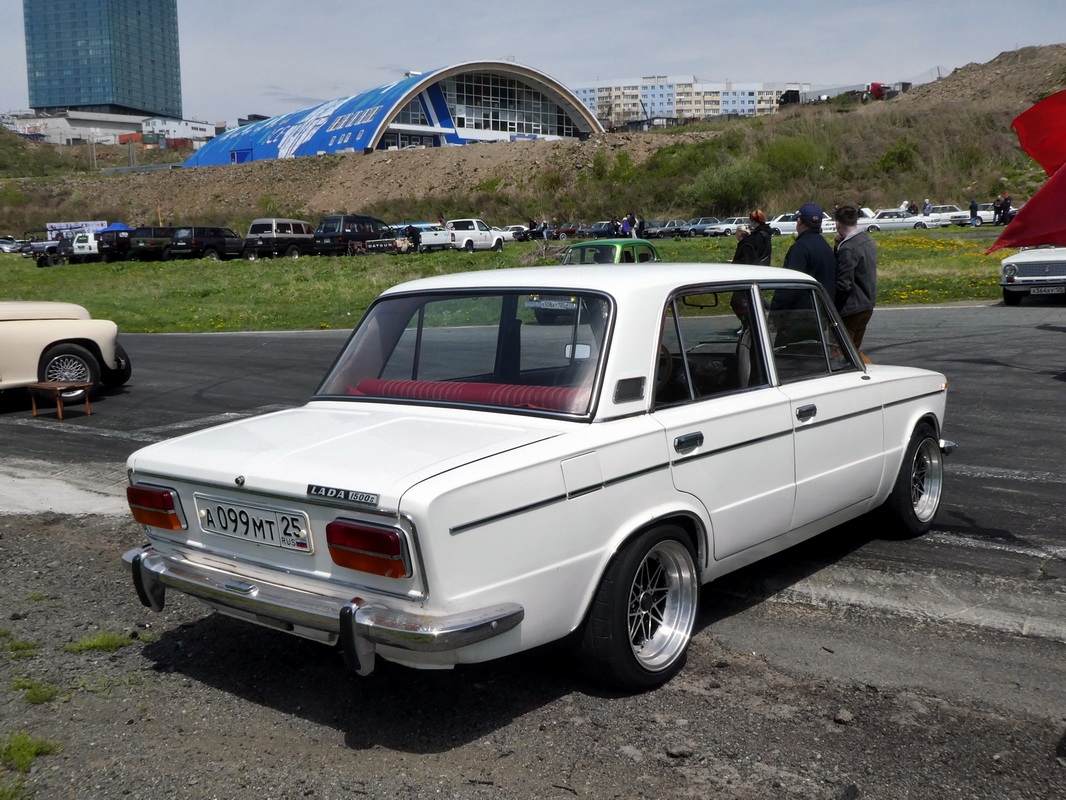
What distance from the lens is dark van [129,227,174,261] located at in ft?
144

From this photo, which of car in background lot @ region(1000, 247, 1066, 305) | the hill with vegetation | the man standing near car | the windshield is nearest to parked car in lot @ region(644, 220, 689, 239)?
the hill with vegetation

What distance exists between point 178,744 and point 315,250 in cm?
4351

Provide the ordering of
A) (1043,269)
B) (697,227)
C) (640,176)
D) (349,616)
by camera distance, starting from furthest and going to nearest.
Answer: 1. (640,176)
2. (697,227)
3. (1043,269)
4. (349,616)

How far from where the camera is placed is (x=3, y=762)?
11.6ft

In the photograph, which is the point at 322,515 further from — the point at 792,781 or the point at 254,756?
the point at 792,781

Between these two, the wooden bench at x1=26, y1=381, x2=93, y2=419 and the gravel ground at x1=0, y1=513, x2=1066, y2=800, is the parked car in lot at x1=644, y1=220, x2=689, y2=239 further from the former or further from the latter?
the gravel ground at x1=0, y1=513, x2=1066, y2=800

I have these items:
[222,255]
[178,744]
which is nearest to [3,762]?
[178,744]

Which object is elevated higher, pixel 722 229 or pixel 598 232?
pixel 722 229

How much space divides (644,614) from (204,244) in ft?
141

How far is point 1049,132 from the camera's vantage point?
161 inches

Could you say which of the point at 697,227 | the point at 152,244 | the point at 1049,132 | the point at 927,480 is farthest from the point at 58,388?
the point at 697,227

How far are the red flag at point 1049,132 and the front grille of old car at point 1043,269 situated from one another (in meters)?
16.0

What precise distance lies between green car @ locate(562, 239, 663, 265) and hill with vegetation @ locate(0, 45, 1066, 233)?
48.5 m

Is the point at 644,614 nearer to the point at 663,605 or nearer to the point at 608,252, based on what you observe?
the point at 663,605
